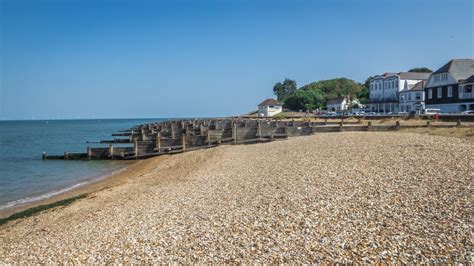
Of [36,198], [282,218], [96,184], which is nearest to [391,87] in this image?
[96,184]

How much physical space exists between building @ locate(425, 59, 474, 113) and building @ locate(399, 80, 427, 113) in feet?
26.4

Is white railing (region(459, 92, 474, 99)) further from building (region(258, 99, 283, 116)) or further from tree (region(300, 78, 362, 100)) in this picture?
tree (region(300, 78, 362, 100))

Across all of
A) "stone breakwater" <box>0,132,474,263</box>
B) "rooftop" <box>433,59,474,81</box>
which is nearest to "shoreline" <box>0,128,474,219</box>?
"stone breakwater" <box>0,132,474,263</box>

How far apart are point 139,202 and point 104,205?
1.39 m

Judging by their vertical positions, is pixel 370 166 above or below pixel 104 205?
above

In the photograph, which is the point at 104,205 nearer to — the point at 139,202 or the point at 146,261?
the point at 139,202

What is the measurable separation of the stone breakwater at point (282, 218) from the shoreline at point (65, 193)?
2.45 metres

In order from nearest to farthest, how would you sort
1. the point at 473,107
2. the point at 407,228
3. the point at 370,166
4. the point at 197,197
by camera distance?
the point at 407,228
the point at 197,197
the point at 370,166
the point at 473,107

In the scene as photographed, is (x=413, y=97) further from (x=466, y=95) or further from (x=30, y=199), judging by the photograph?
(x=30, y=199)

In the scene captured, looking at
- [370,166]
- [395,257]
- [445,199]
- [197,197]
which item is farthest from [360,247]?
[370,166]

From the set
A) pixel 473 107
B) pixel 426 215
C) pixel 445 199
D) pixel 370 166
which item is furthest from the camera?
pixel 473 107

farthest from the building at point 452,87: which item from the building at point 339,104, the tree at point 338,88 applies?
the tree at point 338,88

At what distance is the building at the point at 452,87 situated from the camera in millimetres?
45250

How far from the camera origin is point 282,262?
6.62 m
